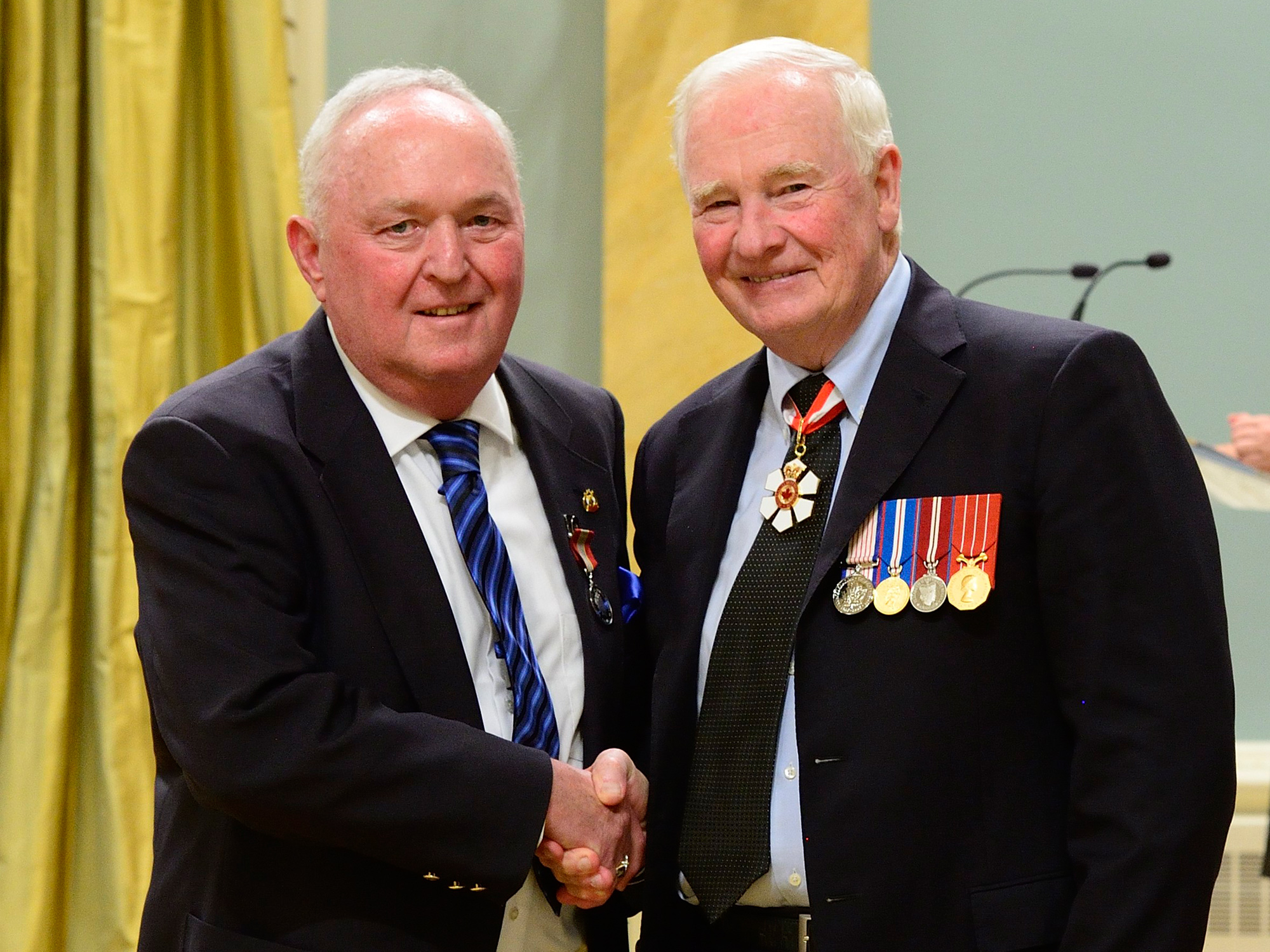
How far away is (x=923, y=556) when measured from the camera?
1801 millimetres

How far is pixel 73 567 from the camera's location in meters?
3.06

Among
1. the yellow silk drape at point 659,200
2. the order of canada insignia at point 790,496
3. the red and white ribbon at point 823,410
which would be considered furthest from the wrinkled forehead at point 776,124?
the yellow silk drape at point 659,200

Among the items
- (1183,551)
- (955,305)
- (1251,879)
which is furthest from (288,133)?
(1251,879)

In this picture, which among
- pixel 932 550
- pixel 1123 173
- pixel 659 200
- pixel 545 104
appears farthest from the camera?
pixel 1123 173

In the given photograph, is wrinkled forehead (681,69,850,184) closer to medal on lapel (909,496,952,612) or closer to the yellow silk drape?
medal on lapel (909,496,952,612)

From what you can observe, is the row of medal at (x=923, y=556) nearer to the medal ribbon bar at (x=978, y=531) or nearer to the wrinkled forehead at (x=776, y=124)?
the medal ribbon bar at (x=978, y=531)

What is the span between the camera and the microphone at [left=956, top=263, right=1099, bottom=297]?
3297 mm

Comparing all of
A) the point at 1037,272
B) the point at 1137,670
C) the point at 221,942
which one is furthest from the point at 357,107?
the point at 1037,272

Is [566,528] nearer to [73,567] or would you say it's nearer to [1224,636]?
[1224,636]

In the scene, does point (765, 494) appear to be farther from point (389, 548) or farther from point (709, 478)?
point (389, 548)

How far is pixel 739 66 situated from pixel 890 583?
2.41 ft

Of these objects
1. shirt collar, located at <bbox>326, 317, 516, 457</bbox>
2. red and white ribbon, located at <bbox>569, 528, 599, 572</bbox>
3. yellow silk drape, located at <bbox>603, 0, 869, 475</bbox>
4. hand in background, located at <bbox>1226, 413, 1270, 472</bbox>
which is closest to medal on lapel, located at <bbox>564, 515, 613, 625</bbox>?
red and white ribbon, located at <bbox>569, 528, 599, 572</bbox>

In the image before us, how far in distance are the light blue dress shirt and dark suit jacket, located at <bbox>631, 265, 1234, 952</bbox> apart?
0.04 m

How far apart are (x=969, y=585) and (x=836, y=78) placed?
71 cm
